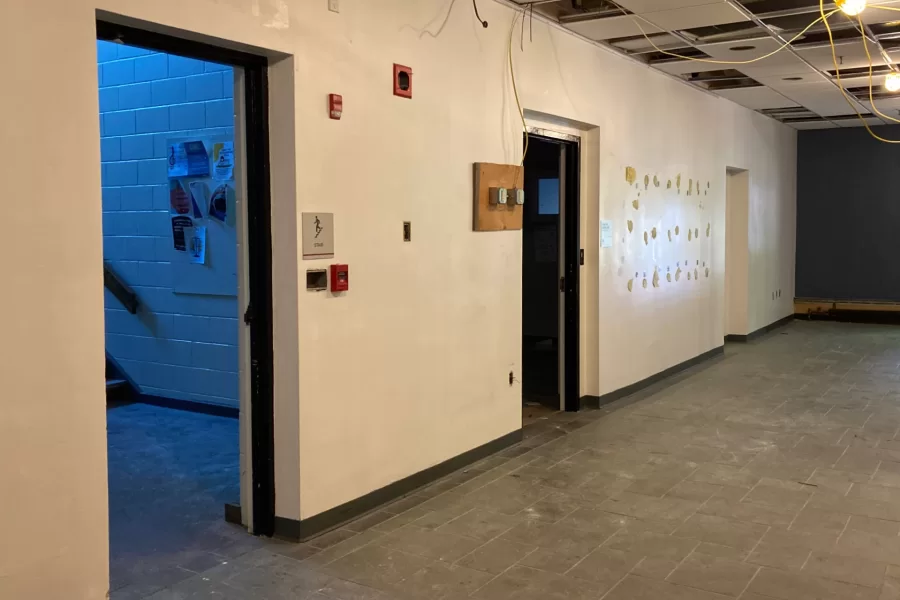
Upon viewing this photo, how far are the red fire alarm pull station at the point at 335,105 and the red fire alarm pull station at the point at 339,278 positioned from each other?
2.20 feet

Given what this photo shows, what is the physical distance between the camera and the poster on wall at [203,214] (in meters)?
5.56

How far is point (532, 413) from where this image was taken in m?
5.94

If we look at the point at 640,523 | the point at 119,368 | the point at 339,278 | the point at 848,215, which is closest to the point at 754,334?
the point at 848,215

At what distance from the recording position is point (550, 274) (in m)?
8.14

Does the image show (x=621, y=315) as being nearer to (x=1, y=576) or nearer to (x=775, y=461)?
(x=775, y=461)

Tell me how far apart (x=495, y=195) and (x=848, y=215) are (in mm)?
8680

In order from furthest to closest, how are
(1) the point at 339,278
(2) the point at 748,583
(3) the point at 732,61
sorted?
(3) the point at 732,61, (1) the point at 339,278, (2) the point at 748,583

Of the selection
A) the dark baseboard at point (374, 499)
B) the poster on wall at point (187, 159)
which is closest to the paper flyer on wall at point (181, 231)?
the poster on wall at point (187, 159)

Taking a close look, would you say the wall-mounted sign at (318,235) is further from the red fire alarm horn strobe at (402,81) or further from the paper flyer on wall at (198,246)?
the paper flyer on wall at (198,246)

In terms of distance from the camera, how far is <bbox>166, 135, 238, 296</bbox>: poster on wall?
5.56 metres

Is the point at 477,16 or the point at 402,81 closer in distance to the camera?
the point at 402,81

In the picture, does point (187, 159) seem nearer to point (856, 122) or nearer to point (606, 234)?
point (606, 234)

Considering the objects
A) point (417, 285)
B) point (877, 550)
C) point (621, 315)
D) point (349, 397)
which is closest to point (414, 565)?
point (349, 397)

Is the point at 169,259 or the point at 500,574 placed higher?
the point at 169,259
